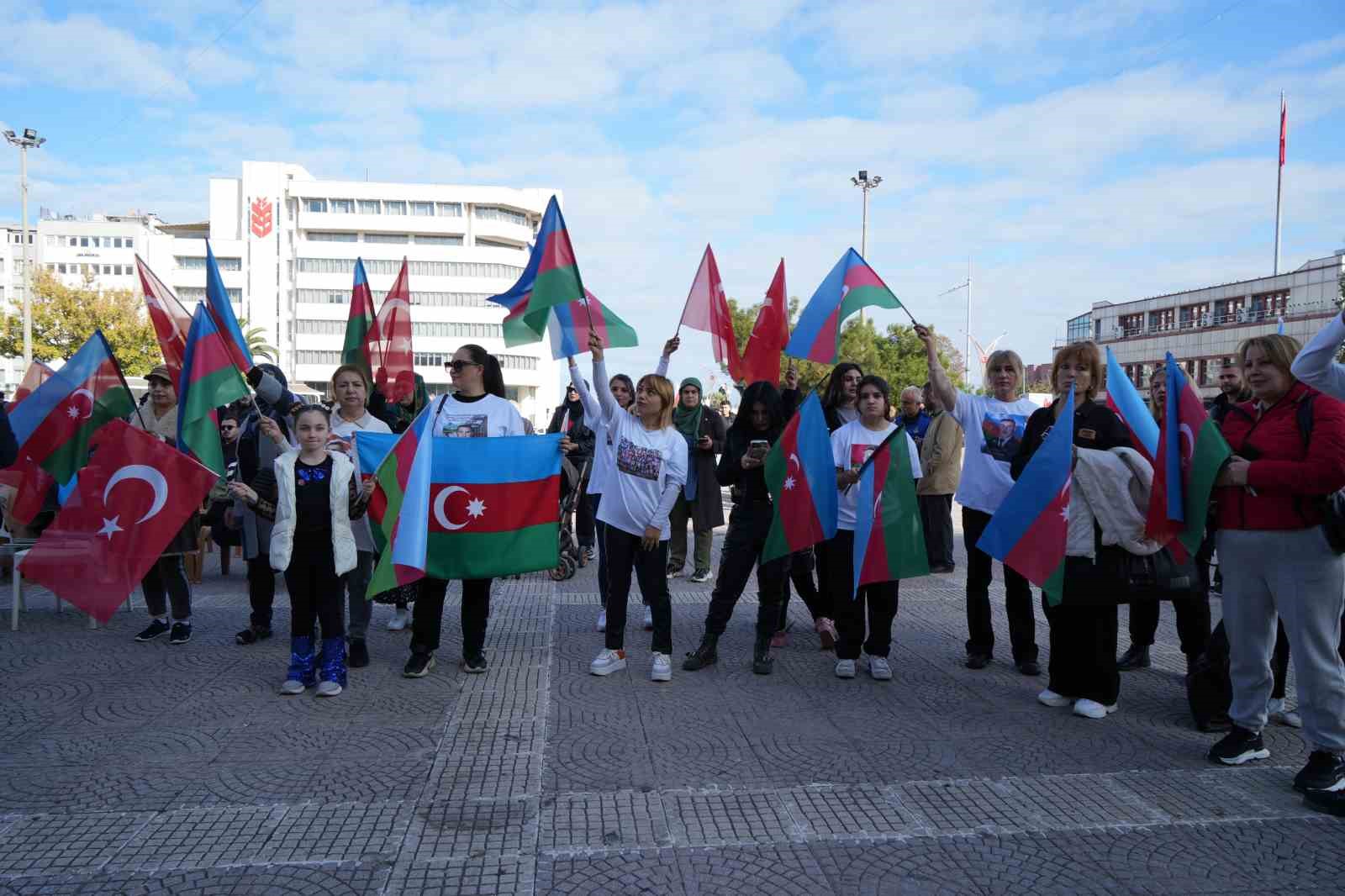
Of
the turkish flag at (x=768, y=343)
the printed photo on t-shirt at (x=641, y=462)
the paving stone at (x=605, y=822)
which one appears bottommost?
the paving stone at (x=605, y=822)

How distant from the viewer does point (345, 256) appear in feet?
271

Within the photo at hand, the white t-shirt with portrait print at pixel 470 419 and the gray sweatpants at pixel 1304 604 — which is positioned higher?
the white t-shirt with portrait print at pixel 470 419

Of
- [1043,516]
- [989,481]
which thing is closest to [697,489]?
[989,481]

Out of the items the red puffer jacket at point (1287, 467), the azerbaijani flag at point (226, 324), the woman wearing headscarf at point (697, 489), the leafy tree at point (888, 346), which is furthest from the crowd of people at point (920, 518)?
the leafy tree at point (888, 346)

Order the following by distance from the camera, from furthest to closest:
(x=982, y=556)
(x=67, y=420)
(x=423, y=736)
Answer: (x=67, y=420)
(x=982, y=556)
(x=423, y=736)

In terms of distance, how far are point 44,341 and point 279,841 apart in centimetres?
4901

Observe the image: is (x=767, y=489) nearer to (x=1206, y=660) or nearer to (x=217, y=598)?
(x=1206, y=660)

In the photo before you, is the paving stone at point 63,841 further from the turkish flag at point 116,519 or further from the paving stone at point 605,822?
the turkish flag at point 116,519

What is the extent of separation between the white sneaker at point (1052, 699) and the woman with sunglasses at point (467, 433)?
11.4 ft

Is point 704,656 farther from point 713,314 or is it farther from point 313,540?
point 713,314

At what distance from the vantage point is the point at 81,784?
13.9 feet

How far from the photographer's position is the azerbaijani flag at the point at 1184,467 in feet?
14.9

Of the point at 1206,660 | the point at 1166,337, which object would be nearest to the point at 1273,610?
the point at 1206,660

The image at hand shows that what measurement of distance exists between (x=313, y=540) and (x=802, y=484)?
3066 mm
